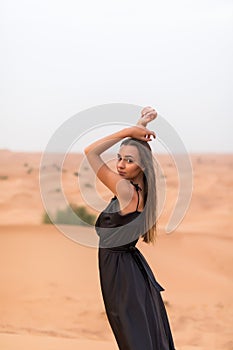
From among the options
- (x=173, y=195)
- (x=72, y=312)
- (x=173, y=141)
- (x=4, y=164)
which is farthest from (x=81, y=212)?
(x=173, y=141)

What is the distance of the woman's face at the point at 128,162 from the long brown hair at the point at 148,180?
0.6 inches

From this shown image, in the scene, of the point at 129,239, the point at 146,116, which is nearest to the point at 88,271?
the point at 129,239

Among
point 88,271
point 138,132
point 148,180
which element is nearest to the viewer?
point 138,132

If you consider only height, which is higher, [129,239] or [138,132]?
[138,132]

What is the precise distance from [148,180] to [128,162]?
0.11 m

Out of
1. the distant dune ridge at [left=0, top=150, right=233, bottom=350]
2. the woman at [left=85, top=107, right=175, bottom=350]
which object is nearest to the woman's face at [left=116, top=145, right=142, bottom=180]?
the woman at [left=85, top=107, right=175, bottom=350]

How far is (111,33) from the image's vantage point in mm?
6473

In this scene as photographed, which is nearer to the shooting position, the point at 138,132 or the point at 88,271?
the point at 138,132

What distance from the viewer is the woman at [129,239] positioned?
2.21m

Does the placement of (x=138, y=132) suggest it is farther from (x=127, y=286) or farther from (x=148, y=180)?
(x=127, y=286)

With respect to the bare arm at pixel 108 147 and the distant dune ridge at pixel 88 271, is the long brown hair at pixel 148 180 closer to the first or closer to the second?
the bare arm at pixel 108 147

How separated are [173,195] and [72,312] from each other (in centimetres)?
234

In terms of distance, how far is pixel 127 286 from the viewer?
7.26 ft

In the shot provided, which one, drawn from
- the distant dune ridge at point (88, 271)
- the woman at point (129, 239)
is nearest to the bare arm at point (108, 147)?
the woman at point (129, 239)
